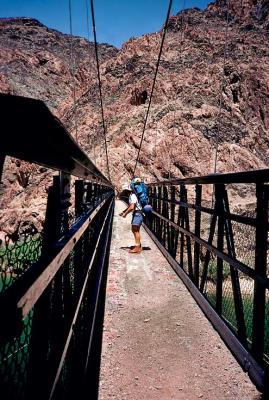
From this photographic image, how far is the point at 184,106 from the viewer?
159 ft

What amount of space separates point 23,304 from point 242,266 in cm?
217

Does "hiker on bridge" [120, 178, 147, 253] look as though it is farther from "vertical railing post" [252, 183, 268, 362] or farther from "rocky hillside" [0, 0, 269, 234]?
"rocky hillside" [0, 0, 269, 234]

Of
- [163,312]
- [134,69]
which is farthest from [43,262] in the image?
[134,69]

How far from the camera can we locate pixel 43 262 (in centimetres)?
117

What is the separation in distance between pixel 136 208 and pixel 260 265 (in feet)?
17.8

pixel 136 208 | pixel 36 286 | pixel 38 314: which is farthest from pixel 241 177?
pixel 136 208

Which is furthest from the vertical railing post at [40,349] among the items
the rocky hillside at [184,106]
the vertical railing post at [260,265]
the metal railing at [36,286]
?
the rocky hillside at [184,106]

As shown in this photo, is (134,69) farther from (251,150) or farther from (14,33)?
(14,33)

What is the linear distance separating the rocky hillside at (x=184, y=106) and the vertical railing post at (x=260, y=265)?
2679 cm

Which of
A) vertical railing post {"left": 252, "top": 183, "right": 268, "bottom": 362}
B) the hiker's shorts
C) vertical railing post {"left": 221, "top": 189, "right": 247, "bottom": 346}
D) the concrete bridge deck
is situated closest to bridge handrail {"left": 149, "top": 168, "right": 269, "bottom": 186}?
vertical railing post {"left": 252, "top": 183, "right": 268, "bottom": 362}

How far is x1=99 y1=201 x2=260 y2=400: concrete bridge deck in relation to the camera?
2.50 metres

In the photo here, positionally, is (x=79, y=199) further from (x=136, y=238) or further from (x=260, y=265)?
(x=136, y=238)

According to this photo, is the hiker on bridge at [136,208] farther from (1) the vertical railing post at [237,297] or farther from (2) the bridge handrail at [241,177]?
(1) the vertical railing post at [237,297]

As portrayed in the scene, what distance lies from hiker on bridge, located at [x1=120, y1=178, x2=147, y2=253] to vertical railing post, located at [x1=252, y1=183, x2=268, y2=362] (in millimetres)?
4961
